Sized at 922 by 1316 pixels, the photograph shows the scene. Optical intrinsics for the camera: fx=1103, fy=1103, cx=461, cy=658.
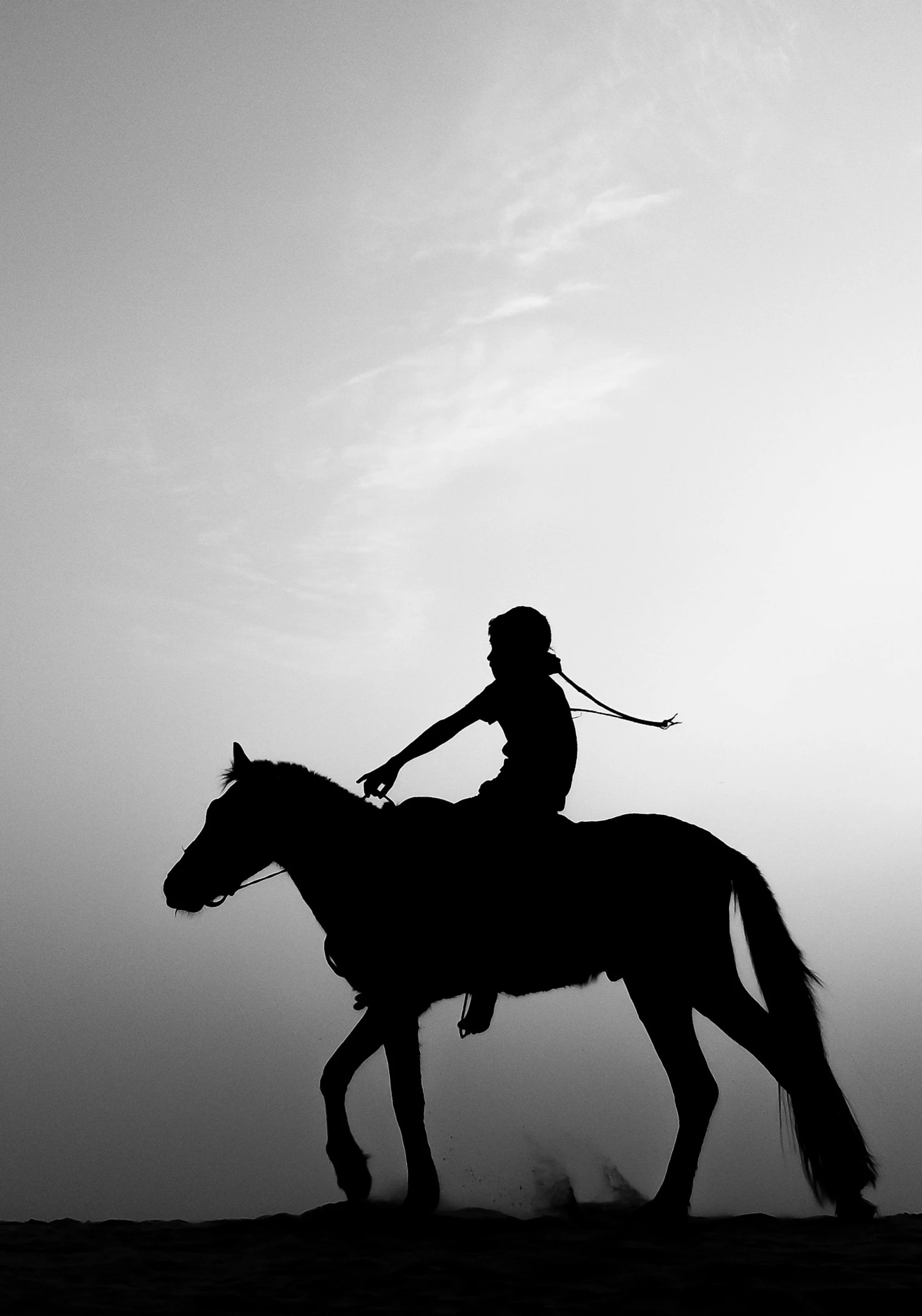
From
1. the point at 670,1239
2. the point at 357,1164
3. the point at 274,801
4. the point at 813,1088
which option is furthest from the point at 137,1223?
the point at 813,1088

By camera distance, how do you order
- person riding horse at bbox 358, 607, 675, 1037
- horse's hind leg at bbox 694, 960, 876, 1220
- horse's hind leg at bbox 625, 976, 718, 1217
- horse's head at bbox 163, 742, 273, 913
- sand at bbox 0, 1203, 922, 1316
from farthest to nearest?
horse's head at bbox 163, 742, 273, 913 → person riding horse at bbox 358, 607, 675, 1037 → horse's hind leg at bbox 694, 960, 876, 1220 → horse's hind leg at bbox 625, 976, 718, 1217 → sand at bbox 0, 1203, 922, 1316

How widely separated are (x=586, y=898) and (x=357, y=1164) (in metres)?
2.14

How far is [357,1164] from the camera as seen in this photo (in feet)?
22.1

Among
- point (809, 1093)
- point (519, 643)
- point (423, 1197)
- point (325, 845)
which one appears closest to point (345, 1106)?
point (423, 1197)

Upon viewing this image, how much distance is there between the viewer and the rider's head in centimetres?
706

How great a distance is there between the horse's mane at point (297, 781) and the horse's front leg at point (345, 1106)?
1342mm

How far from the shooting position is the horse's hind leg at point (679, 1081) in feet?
20.4

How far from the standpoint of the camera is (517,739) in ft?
22.9

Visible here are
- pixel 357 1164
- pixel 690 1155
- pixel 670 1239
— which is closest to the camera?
pixel 670 1239

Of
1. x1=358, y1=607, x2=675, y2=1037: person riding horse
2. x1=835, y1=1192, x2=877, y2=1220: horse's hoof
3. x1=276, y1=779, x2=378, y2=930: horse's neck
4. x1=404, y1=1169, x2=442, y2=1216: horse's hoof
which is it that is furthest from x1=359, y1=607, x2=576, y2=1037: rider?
x1=835, y1=1192, x2=877, y2=1220: horse's hoof

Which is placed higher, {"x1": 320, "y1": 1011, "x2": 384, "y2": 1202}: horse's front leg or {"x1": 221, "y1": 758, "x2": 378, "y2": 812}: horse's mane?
{"x1": 221, "y1": 758, "x2": 378, "y2": 812}: horse's mane

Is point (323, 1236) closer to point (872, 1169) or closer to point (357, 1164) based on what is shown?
point (357, 1164)

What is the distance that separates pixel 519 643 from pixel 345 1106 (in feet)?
10.1

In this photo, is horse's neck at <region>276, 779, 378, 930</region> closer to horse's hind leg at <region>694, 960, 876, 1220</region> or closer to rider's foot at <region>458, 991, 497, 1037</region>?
rider's foot at <region>458, 991, 497, 1037</region>
